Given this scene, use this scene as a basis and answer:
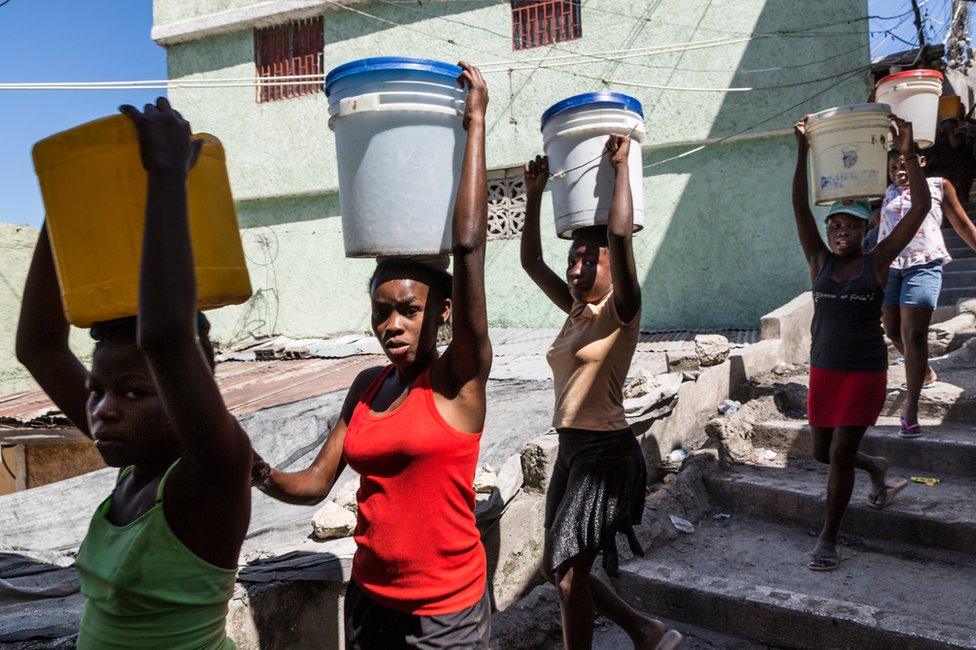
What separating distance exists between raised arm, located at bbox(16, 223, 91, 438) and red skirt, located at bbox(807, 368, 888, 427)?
10.2ft

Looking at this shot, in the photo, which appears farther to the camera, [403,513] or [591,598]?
[591,598]

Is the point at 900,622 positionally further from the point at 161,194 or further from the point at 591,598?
the point at 161,194

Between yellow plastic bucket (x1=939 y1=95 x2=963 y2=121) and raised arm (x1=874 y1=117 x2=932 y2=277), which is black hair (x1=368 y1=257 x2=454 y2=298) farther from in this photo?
yellow plastic bucket (x1=939 y1=95 x2=963 y2=121)

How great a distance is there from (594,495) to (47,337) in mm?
1837

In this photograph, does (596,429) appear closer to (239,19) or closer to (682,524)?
(682,524)

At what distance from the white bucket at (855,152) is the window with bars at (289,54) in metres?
8.96

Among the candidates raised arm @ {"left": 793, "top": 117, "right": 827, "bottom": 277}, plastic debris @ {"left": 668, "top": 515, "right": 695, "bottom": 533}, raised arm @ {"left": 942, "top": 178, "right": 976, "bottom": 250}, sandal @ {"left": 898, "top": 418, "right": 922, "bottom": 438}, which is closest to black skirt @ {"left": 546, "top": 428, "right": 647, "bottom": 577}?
plastic debris @ {"left": 668, "top": 515, "right": 695, "bottom": 533}

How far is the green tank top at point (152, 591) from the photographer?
123cm

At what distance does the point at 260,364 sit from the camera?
9789 mm

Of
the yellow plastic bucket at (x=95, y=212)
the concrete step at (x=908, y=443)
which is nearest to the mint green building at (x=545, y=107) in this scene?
the concrete step at (x=908, y=443)

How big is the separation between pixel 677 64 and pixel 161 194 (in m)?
9.09

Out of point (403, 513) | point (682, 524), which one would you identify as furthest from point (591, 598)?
point (682, 524)

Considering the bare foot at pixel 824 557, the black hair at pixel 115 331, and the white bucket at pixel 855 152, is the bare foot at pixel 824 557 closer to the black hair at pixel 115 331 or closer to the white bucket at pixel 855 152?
the white bucket at pixel 855 152

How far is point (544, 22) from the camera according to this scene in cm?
978
